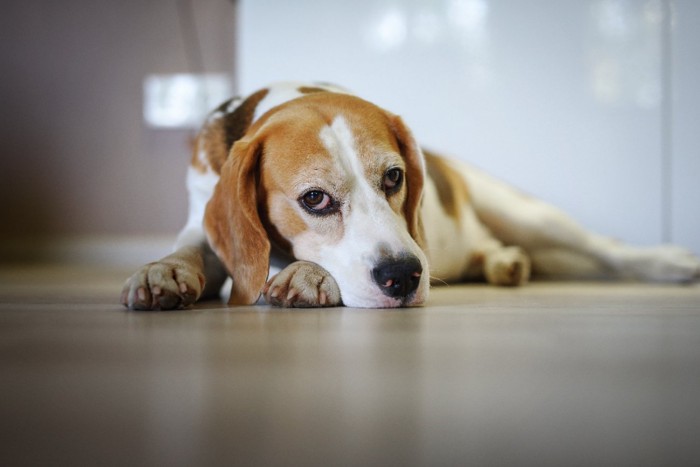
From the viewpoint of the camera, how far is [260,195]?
160cm

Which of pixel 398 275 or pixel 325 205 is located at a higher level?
pixel 325 205

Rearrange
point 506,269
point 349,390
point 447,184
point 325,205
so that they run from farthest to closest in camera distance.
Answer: point 447,184 → point 506,269 → point 325,205 → point 349,390

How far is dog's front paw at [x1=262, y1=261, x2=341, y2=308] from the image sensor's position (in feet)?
4.77

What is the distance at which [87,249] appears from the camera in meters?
4.27

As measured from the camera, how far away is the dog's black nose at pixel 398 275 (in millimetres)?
1376

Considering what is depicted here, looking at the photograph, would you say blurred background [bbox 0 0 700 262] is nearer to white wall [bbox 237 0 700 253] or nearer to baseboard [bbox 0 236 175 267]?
white wall [bbox 237 0 700 253]

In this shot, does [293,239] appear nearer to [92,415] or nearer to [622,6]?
[92,415]

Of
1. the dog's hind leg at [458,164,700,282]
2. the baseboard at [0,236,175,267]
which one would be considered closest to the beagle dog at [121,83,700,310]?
the dog's hind leg at [458,164,700,282]

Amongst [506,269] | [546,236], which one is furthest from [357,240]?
[546,236]

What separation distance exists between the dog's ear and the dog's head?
1.1 inches

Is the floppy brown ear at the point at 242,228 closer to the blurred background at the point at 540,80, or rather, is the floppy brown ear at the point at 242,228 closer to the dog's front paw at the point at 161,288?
the dog's front paw at the point at 161,288

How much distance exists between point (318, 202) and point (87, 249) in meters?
3.18

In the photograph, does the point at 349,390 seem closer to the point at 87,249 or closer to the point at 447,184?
the point at 447,184

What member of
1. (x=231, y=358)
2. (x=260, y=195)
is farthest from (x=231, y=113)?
(x=231, y=358)
